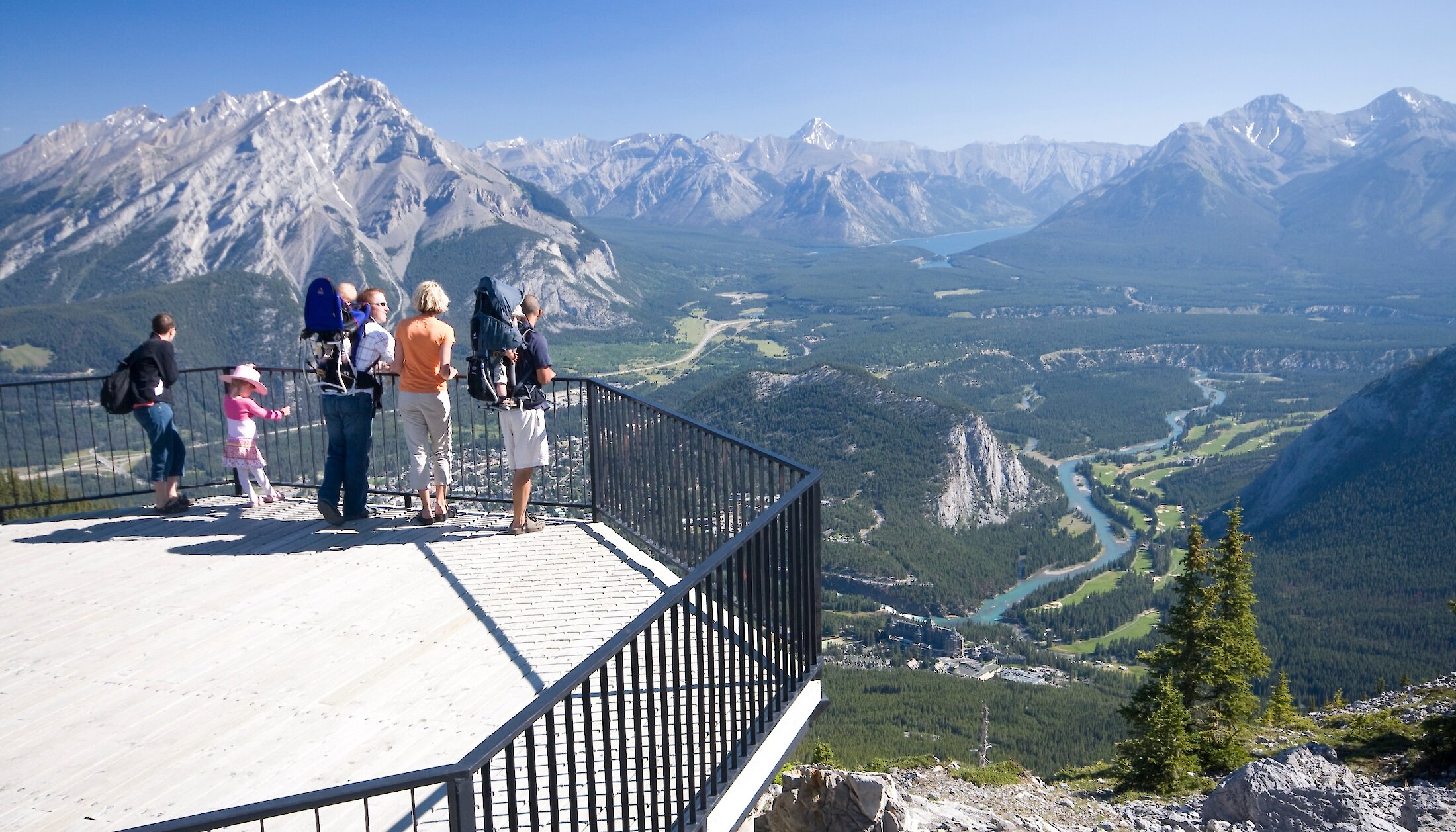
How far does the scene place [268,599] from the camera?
328 inches

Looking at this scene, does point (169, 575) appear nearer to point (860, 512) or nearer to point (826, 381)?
point (860, 512)

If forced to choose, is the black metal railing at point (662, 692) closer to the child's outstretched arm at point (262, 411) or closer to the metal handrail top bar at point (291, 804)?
the metal handrail top bar at point (291, 804)

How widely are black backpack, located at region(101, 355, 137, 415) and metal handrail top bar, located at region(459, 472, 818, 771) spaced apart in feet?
28.3

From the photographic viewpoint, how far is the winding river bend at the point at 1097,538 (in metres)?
98.3

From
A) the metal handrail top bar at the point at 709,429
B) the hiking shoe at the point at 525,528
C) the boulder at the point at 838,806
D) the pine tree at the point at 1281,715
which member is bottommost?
the pine tree at the point at 1281,715

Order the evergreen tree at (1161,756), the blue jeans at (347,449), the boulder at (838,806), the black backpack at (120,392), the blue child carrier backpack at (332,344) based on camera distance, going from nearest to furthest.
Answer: the boulder at (838,806) < the blue child carrier backpack at (332,344) < the blue jeans at (347,449) < the black backpack at (120,392) < the evergreen tree at (1161,756)

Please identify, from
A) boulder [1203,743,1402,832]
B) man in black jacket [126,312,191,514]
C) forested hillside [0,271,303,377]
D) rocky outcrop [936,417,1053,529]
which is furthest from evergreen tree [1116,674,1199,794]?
forested hillside [0,271,303,377]

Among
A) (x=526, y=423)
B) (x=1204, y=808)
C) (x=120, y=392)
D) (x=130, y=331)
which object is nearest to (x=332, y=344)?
(x=526, y=423)

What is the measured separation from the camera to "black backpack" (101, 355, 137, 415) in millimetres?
10773

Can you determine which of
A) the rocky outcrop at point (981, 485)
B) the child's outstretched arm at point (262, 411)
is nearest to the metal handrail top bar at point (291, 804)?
the child's outstretched arm at point (262, 411)

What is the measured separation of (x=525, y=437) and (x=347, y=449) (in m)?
2.23

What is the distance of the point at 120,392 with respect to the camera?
35.5 feet

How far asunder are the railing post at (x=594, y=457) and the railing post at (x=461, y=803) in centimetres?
703

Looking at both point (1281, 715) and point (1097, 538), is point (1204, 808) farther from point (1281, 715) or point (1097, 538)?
point (1097, 538)
